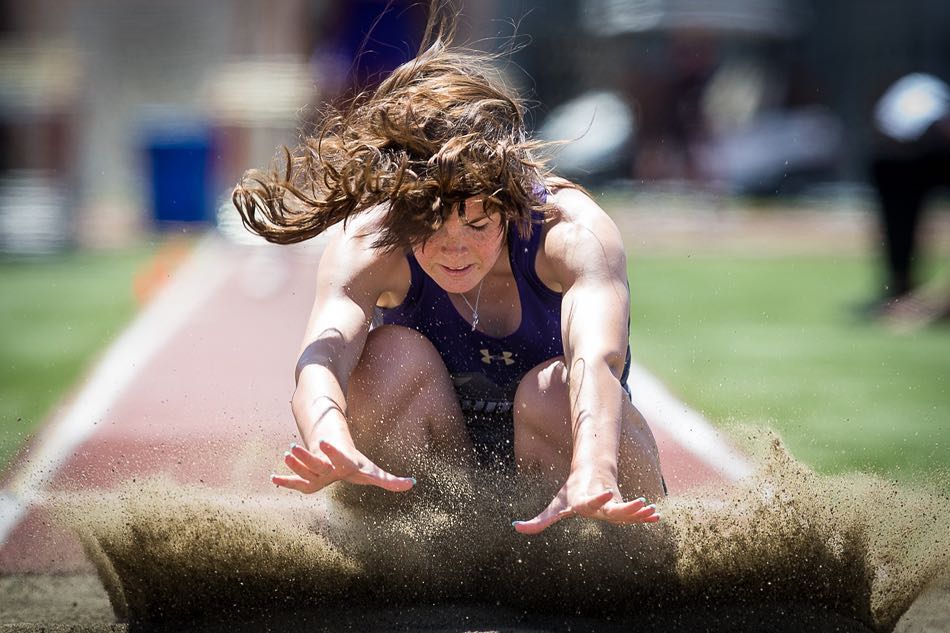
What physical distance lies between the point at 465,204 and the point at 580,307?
371mm

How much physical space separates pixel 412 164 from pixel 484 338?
1.95 ft

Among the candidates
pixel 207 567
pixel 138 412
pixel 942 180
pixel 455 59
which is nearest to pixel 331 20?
pixel 942 180

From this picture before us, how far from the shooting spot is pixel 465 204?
288 cm

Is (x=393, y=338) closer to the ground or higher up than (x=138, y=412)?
higher up

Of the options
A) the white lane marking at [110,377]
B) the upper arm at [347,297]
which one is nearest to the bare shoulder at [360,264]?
the upper arm at [347,297]

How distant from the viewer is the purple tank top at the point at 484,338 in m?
3.21

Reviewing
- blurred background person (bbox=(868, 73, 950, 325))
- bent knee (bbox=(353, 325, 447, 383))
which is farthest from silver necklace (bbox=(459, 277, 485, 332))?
blurred background person (bbox=(868, 73, 950, 325))

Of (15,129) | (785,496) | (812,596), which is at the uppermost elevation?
(785,496)

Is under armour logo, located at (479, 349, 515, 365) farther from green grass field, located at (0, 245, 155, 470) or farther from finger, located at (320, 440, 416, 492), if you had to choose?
green grass field, located at (0, 245, 155, 470)

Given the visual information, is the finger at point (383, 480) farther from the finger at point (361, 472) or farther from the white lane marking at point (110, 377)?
the white lane marking at point (110, 377)

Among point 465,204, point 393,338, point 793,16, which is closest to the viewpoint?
point 465,204

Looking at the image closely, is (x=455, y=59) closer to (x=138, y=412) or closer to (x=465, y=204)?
(x=465, y=204)

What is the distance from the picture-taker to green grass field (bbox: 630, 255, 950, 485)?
15.2 feet

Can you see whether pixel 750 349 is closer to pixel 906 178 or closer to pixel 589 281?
pixel 906 178
